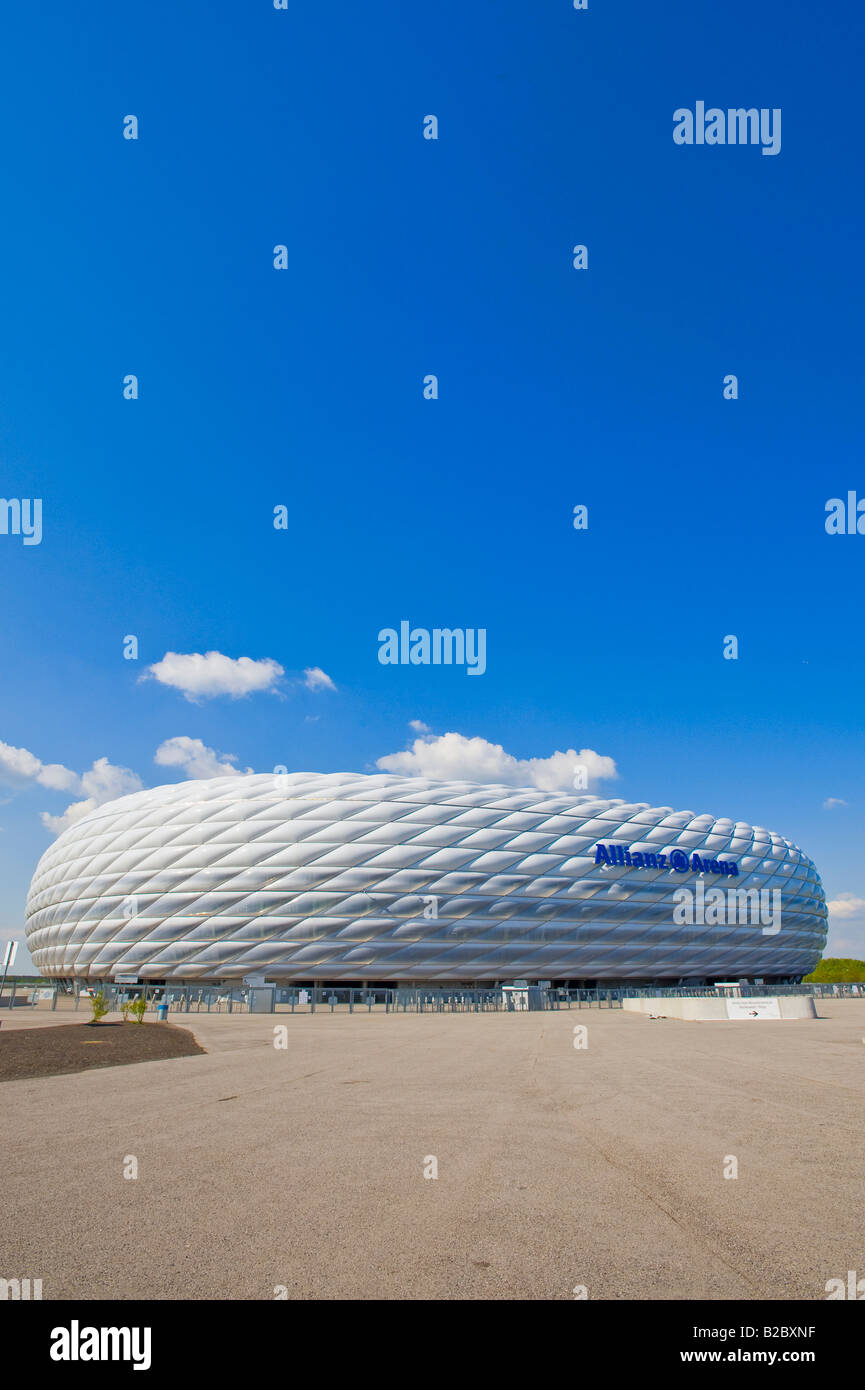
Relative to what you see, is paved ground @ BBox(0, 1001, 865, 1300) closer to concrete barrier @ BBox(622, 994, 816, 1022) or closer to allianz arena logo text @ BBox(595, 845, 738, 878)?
concrete barrier @ BBox(622, 994, 816, 1022)

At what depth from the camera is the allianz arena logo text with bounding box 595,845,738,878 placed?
58.3 meters

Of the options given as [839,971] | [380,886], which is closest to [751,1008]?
[380,886]

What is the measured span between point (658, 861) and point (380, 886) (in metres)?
21.9

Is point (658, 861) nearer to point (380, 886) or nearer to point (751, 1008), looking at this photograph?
point (380, 886)

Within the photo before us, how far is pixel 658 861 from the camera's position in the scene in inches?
2371

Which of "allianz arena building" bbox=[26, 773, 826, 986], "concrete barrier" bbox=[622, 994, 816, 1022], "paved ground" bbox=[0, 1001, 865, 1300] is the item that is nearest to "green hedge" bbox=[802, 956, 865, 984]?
"allianz arena building" bbox=[26, 773, 826, 986]

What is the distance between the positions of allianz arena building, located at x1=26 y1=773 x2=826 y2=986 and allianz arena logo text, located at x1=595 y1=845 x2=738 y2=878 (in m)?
0.14

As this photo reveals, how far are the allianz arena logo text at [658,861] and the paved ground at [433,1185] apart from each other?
46.0m

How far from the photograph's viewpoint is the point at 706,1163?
669 cm

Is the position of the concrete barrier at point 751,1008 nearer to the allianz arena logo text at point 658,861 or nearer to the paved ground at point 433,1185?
the paved ground at point 433,1185

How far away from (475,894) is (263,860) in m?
14.8

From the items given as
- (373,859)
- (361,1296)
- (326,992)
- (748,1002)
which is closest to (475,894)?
(373,859)

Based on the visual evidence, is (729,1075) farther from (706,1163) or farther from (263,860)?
(263,860)

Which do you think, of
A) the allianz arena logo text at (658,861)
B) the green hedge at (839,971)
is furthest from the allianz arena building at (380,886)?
the green hedge at (839,971)
